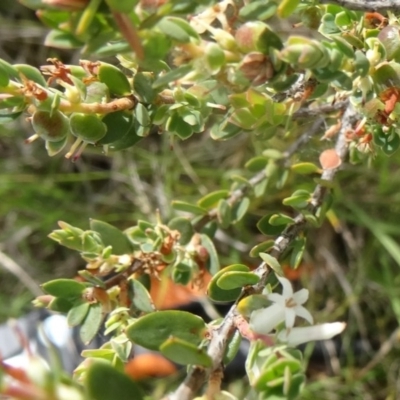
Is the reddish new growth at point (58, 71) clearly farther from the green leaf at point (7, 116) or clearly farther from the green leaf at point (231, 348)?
the green leaf at point (231, 348)

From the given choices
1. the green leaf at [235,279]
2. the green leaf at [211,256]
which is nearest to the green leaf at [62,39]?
the green leaf at [235,279]

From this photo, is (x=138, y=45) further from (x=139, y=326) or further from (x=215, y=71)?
(x=139, y=326)

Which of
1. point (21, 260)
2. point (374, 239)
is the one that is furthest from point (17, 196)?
point (374, 239)

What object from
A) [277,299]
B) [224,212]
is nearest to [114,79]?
[277,299]

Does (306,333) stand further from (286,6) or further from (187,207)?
(187,207)

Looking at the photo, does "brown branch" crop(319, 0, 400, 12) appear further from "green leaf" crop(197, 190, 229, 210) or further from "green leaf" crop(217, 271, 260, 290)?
"green leaf" crop(197, 190, 229, 210)

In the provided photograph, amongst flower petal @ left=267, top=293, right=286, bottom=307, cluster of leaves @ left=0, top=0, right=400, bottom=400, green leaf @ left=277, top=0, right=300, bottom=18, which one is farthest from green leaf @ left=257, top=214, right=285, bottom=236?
green leaf @ left=277, top=0, right=300, bottom=18
